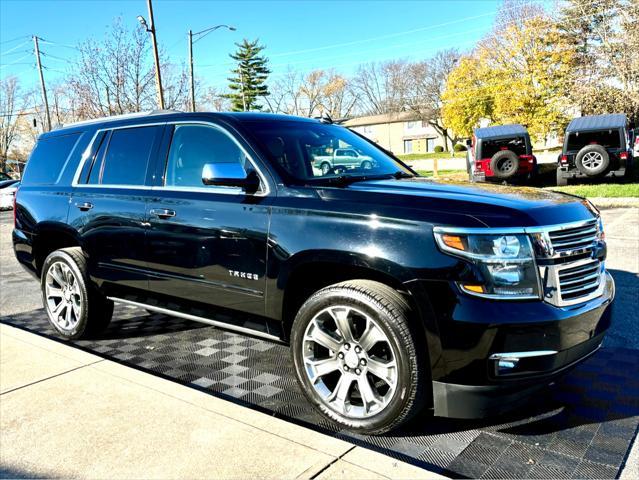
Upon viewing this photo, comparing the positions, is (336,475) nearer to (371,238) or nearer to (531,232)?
(371,238)

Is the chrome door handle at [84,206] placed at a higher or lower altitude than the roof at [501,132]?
lower

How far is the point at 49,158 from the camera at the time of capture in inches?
209

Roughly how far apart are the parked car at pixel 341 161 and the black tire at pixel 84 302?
92.0 inches

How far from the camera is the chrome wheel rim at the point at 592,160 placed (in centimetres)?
1733

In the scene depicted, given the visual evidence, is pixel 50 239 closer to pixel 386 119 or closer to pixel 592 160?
pixel 592 160

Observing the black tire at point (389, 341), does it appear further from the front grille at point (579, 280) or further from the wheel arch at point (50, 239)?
the wheel arch at point (50, 239)

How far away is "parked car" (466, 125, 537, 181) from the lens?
736 inches

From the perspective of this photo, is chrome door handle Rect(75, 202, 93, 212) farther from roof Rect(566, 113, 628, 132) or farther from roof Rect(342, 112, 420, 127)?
roof Rect(342, 112, 420, 127)

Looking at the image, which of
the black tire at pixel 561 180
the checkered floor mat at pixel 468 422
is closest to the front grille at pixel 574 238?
the checkered floor mat at pixel 468 422

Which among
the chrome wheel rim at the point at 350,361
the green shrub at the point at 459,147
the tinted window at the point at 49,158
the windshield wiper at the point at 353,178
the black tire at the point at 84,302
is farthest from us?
the green shrub at the point at 459,147

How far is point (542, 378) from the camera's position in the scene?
2740mm

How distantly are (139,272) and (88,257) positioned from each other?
738 mm

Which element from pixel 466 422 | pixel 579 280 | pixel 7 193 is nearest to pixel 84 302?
pixel 466 422

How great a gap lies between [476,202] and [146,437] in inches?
86.4
